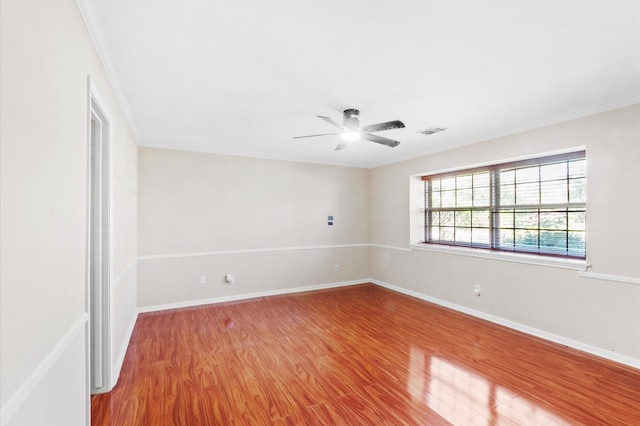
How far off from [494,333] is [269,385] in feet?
8.67

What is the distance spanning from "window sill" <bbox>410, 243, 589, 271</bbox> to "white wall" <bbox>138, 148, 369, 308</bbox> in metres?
1.67

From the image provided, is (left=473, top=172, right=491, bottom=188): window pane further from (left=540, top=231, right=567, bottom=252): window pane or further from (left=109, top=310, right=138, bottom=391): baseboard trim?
(left=109, top=310, right=138, bottom=391): baseboard trim

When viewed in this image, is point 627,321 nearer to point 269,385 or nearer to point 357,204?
point 269,385

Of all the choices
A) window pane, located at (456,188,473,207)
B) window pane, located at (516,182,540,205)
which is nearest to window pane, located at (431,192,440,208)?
window pane, located at (456,188,473,207)

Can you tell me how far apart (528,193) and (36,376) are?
4.50 m

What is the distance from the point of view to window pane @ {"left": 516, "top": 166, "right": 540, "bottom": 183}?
3492mm

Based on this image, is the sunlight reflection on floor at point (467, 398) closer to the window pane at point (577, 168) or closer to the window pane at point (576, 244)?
the window pane at point (576, 244)

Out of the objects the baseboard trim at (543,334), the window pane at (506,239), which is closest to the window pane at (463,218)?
the window pane at (506,239)

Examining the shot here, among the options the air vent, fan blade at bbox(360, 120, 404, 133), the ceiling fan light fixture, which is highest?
the air vent

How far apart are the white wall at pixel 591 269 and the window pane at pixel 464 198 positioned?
0.45 metres

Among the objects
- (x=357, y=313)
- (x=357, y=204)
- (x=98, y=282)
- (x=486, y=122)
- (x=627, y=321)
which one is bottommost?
(x=357, y=313)

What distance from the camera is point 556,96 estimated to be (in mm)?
2582

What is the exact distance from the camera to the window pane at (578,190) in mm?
3076

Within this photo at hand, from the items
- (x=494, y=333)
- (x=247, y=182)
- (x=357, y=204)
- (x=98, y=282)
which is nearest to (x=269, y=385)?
(x=98, y=282)
